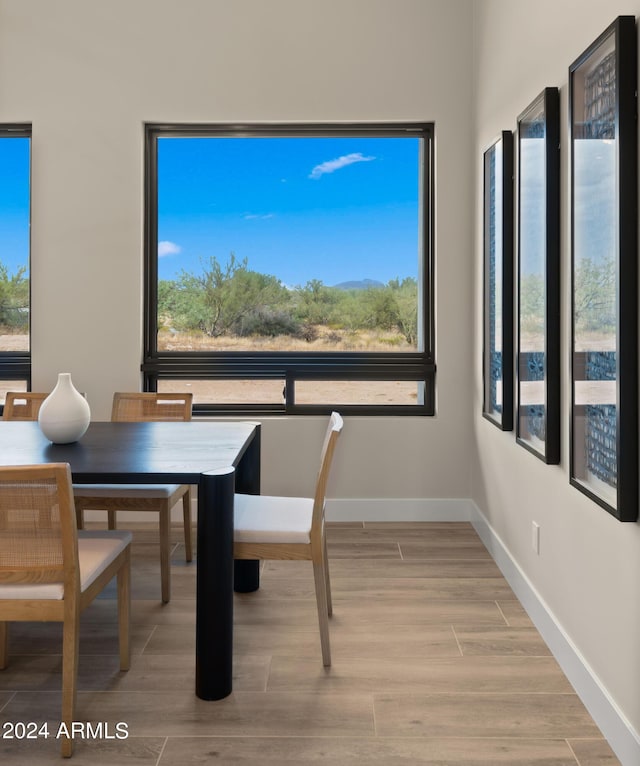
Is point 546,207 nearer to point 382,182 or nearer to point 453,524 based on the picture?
point 382,182

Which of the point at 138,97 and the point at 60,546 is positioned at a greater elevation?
the point at 138,97

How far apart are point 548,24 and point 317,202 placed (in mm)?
1917

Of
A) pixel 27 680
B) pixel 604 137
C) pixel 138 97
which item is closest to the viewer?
pixel 604 137

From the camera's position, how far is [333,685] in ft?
7.73

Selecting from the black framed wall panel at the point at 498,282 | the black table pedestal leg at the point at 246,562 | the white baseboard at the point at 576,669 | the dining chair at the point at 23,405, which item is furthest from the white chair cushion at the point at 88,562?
the black framed wall panel at the point at 498,282

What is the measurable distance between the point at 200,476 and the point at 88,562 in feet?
1.34

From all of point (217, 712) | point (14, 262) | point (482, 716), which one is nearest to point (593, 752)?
point (482, 716)

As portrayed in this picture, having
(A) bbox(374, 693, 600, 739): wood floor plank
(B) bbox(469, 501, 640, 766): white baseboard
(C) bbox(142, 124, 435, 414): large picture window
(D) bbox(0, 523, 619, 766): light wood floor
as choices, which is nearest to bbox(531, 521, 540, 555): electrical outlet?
(B) bbox(469, 501, 640, 766): white baseboard

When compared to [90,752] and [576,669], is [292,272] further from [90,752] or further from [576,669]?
[90,752]

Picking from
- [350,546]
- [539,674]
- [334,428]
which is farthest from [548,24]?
[350,546]

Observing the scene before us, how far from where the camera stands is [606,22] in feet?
6.92

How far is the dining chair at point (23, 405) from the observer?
362 centimetres

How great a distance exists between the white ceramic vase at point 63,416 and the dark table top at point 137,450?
0.04m

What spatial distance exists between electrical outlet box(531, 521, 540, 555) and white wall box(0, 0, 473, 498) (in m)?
1.40
